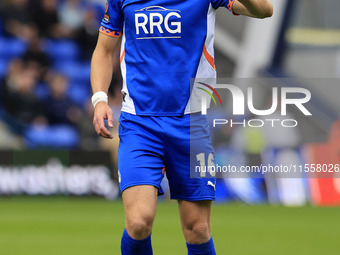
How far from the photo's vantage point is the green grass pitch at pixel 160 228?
24.5 ft

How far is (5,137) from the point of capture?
14.1 m

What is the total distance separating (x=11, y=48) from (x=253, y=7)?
12.3 m

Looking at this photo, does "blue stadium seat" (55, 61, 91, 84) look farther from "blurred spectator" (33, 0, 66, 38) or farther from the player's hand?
the player's hand

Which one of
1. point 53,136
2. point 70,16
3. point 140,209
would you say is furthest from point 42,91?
point 140,209

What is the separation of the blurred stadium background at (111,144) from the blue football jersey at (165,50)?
10.7 feet

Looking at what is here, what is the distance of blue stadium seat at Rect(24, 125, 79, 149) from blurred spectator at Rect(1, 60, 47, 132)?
0.55 feet

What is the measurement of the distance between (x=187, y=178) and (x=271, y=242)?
13.4 ft

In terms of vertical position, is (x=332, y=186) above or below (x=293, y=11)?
below

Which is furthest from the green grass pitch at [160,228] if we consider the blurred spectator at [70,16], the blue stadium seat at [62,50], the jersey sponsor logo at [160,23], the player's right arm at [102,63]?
the blurred spectator at [70,16]

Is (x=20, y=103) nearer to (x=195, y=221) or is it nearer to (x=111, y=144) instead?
(x=111, y=144)

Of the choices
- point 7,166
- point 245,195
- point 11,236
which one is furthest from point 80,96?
point 11,236

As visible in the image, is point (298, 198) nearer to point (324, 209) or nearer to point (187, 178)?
point (324, 209)

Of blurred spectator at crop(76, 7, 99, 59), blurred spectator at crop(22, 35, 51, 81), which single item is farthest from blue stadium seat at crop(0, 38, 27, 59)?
blurred spectator at crop(76, 7, 99, 59)

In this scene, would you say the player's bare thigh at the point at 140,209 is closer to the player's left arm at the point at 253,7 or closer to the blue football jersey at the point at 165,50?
the blue football jersey at the point at 165,50
